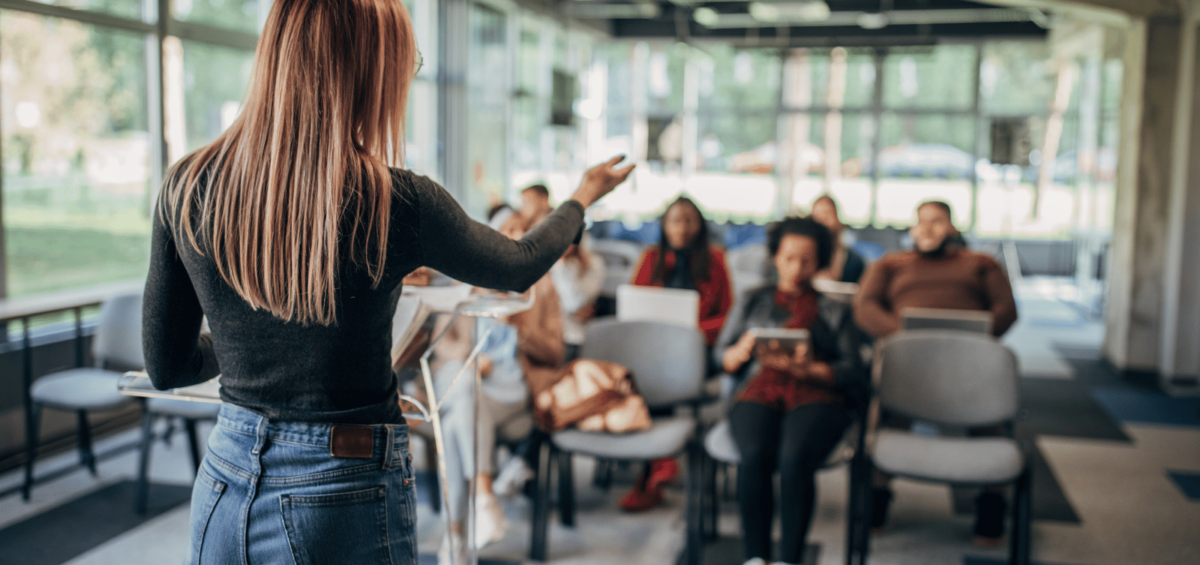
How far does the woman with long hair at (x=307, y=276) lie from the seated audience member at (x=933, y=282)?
3.42 meters

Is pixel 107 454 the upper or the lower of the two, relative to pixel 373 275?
lower

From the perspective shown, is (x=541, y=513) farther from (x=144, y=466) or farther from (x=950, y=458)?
(x=144, y=466)

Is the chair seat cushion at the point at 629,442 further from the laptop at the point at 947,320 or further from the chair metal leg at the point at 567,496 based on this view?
the laptop at the point at 947,320

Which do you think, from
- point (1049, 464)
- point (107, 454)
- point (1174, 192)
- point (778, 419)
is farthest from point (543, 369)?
point (1174, 192)

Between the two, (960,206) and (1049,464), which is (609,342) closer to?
(1049,464)

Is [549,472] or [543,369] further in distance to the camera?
[543,369]

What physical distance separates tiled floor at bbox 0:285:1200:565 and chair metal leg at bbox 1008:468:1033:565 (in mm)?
333

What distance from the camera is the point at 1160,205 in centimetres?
656

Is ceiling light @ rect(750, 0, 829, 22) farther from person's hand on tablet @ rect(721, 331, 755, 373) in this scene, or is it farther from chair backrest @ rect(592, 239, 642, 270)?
person's hand on tablet @ rect(721, 331, 755, 373)

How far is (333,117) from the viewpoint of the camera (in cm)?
112

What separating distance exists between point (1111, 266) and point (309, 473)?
751 centimetres

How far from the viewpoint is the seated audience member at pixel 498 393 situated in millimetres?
3227

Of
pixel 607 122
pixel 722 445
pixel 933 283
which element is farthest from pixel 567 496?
pixel 607 122

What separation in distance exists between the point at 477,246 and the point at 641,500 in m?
2.88
